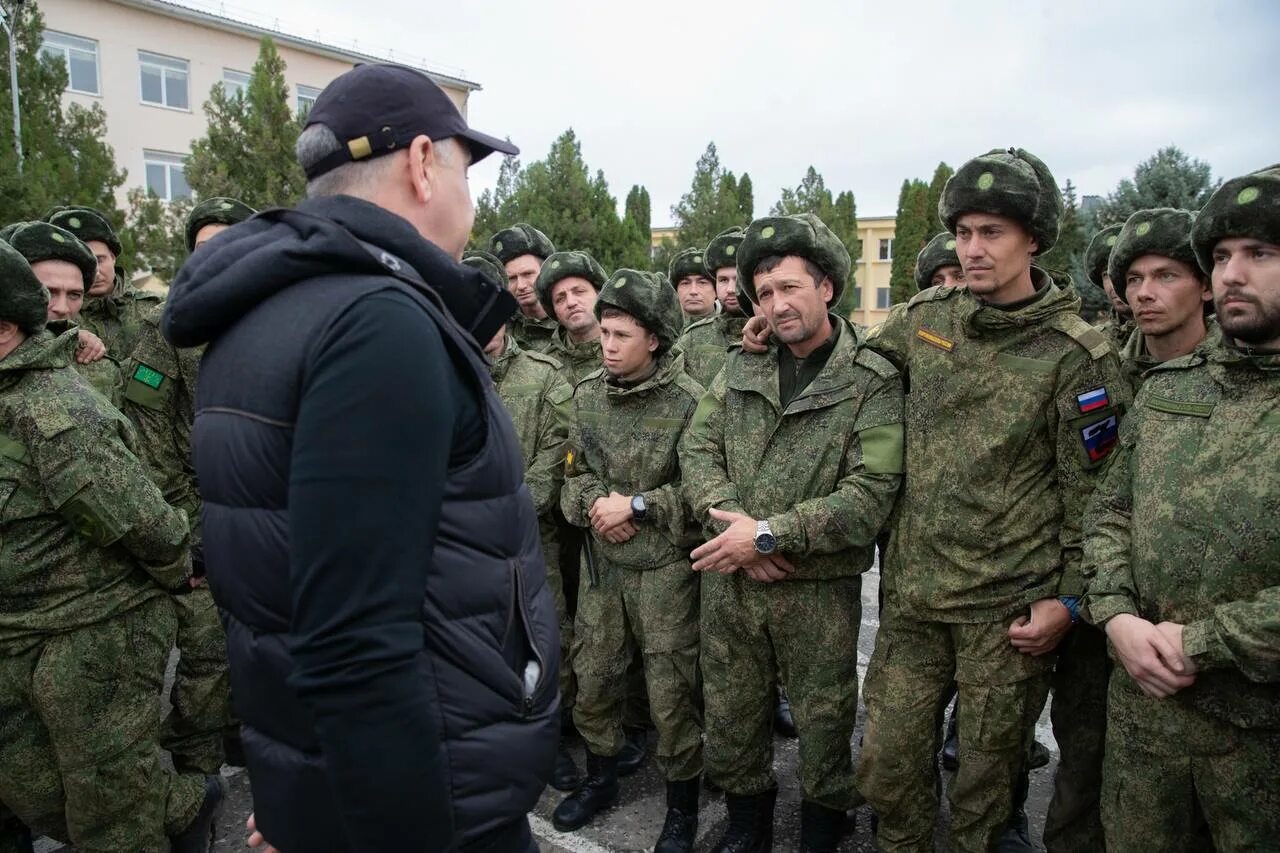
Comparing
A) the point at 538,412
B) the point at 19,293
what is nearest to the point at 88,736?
the point at 19,293

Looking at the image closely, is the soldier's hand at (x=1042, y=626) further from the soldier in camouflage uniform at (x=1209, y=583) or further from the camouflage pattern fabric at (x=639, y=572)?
the camouflage pattern fabric at (x=639, y=572)

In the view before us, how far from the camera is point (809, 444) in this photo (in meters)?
3.33

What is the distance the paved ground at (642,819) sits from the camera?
12.0 feet

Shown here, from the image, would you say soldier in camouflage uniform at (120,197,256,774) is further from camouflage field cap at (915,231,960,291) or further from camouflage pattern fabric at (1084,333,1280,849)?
camouflage field cap at (915,231,960,291)

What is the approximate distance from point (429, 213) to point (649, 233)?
35321 mm

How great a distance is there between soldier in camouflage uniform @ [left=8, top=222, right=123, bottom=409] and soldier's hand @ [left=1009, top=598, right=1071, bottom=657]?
4281 mm

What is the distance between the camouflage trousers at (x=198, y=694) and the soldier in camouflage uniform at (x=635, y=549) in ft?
5.27

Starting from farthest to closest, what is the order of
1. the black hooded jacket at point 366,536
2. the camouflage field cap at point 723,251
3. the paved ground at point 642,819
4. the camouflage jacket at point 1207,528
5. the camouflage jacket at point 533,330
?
the camouflage field cap at point 723,251 < the camouflage jacket at point 533,330 < the paved ground at point 642,819 < the camouflage jacket at point 1207,528 < the black hooded jacket at point 366,536

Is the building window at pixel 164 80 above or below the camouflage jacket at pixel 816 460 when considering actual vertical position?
above

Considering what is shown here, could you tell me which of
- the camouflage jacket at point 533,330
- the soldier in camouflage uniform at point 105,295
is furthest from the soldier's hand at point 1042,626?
the soldier in camouflage uniform at point 105,295

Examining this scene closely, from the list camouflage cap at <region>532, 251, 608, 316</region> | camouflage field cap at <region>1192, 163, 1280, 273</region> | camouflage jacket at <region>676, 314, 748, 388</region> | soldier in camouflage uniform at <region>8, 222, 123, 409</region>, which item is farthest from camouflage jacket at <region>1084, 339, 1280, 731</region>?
soldier in camouflage uniform at <region>8, 222, 123, 409</region>

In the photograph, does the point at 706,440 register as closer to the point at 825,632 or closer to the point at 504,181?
the point at 825,632

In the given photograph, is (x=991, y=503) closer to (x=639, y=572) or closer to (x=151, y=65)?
(x=639, y=572)

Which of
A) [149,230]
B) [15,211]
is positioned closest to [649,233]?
[149,230]
